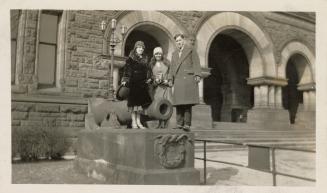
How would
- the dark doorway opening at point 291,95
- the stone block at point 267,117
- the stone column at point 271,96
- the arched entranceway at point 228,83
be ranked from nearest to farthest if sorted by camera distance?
1. the stone block at point 267,117
2. the stone column at point 271,96
3. the arched entranceway at point 228,83
4. the dark doorway opening at point 291,95

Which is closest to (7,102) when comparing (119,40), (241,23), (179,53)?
(179,53)

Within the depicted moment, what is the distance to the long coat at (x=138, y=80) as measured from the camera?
5.12 metres

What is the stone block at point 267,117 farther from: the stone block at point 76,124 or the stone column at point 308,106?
the stone block at point 76,124

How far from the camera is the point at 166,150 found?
Answer: 15.3 feet

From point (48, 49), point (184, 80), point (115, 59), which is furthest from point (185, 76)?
point (48, 49)

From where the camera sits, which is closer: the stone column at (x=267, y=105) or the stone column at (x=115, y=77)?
the stone column at (x=115, y=77)

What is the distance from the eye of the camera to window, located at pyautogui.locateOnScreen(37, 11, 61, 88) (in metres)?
9.59

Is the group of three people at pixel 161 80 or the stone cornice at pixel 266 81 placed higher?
the stone cornice at pixel 266 81

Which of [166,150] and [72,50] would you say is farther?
[72,50]

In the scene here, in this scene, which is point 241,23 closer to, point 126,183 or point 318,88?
point 318,88

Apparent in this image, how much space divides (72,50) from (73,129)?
2067mm

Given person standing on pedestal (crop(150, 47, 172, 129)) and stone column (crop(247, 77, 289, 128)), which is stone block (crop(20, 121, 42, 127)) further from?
stone column (crop(247, 77, 289, 128))

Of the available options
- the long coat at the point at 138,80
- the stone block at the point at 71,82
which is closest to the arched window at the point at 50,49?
the stone block at the point at 71,82

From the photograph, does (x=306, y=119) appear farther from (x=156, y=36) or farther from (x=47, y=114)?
(x=47, y=114)
